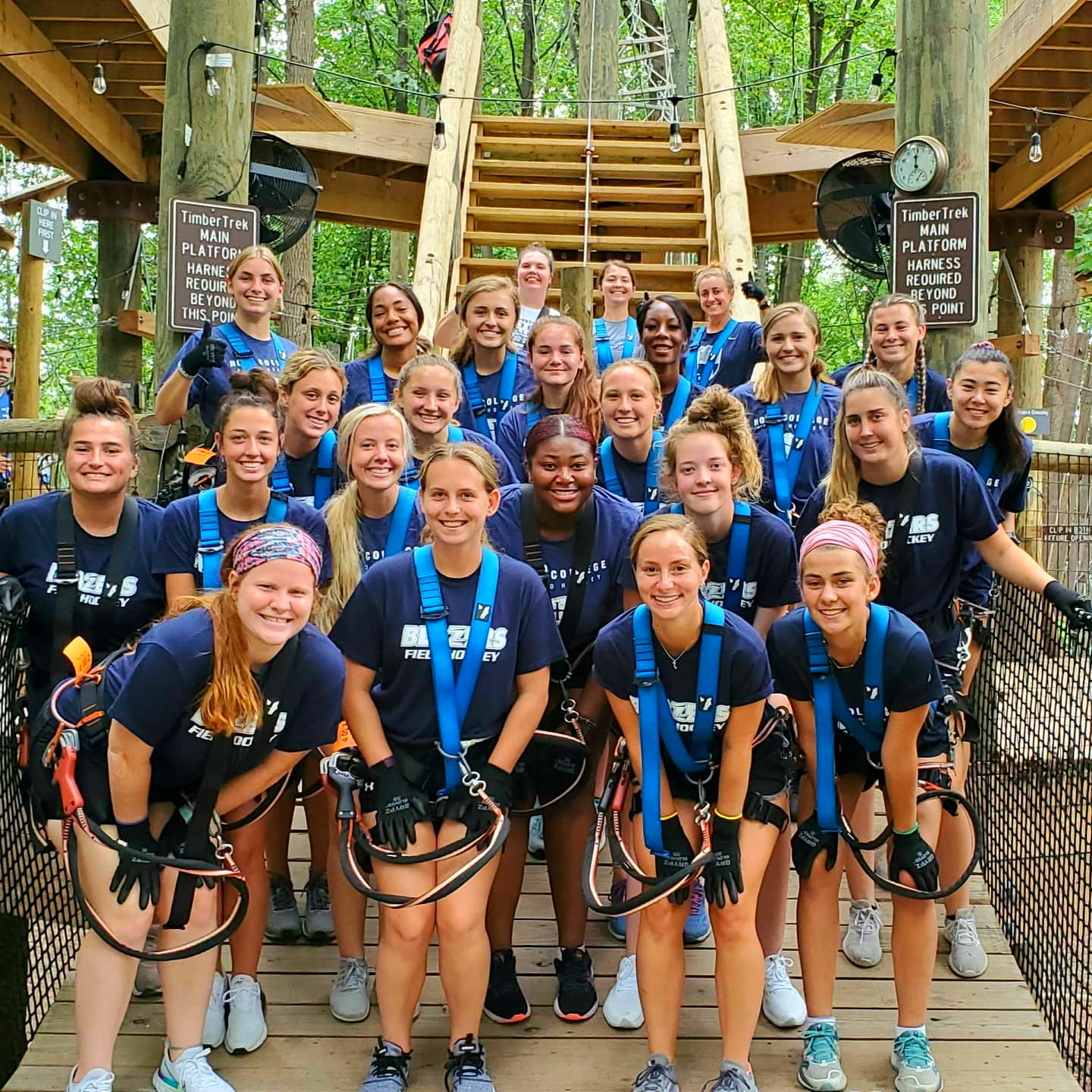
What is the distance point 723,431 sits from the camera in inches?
150

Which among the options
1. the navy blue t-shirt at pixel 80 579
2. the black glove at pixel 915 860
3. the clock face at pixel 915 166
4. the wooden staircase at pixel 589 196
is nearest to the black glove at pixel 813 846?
the black glove at pixel 915 860

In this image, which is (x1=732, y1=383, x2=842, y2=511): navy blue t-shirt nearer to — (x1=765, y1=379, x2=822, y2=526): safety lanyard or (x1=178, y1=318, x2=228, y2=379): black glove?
(x1=765, y1=379, x2=822, y2=526): safety lanyard

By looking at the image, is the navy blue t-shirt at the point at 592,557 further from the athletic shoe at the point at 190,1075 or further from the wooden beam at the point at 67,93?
the wooden beam at the point at 67,93

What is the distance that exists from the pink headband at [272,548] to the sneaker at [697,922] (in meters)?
1.76

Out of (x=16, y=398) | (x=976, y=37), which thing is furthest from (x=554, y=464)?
(x=16, y=398)

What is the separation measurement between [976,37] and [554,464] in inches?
138

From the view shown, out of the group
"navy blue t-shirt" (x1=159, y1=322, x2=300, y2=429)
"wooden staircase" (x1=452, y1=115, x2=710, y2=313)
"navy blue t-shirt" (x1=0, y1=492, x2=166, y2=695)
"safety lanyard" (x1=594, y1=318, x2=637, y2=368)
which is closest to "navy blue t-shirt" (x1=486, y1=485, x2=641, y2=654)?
"navy blue t-shirt" (x1=0, y1=492, x2=166, y2=695)

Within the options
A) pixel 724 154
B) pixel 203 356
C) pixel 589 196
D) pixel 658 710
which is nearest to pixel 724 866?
pixel 658 710

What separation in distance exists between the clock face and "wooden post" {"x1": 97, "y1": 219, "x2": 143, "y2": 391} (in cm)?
628

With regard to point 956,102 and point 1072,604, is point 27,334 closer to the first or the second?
point 956,102

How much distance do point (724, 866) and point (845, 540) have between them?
91 cm

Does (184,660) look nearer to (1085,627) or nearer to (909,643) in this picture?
(909,643)

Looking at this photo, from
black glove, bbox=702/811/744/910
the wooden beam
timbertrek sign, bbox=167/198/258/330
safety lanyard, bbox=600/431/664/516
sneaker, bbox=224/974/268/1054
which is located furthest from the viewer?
the wooden beam

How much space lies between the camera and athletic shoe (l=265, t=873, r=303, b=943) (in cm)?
401
